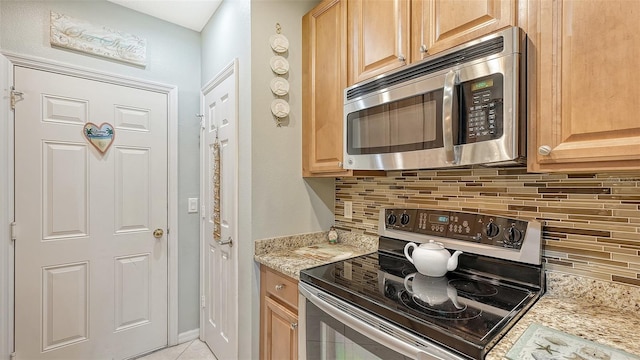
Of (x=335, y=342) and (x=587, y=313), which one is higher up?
(x=587, y=313)

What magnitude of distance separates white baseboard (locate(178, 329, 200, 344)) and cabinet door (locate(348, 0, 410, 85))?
2.35m

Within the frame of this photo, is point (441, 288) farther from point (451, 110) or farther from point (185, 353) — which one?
point (185, 353)

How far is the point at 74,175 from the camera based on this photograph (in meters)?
1.94

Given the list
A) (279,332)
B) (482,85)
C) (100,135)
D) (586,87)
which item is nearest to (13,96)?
(100,135)

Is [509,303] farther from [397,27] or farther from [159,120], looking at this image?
[159,120]

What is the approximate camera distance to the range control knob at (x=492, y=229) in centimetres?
119

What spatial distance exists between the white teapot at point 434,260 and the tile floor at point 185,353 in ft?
6.06

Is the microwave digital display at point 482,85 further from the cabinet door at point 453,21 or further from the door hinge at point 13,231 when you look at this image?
the door hinge at point 13,231

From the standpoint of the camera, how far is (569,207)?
1061 mm

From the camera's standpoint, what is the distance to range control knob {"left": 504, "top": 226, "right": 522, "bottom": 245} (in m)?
1.13

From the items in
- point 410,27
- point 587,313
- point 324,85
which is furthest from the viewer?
point 324,85

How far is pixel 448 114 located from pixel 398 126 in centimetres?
26

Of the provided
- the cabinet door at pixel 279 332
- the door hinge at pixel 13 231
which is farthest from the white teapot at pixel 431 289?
the door hinge at pixel 13 231

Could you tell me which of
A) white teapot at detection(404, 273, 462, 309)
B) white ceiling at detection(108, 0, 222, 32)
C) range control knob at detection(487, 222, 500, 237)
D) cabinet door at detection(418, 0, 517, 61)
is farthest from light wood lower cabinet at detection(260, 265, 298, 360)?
white ceiling at detection(108, 0, 222, 32)
